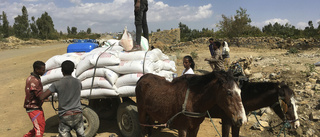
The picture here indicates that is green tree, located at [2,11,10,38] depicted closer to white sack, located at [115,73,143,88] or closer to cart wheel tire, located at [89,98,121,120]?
cart wheel tire, located at [89,98,121,120]

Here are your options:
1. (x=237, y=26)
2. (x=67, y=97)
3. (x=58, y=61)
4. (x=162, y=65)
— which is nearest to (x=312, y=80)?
(x=162, y=65)

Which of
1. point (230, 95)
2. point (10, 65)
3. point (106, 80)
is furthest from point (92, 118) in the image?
point (10, 65)

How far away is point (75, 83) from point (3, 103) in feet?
20.7

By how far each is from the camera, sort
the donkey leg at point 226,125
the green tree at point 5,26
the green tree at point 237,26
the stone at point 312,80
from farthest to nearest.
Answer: the green tree at point 5,26
the green tree at point 237,26
the stone at point 312,80
the donkey leg at point 226,125

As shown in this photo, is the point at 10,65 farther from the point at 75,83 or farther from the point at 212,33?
the point at 212,33

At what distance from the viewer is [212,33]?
28422mm

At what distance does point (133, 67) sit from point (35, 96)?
5.87ft

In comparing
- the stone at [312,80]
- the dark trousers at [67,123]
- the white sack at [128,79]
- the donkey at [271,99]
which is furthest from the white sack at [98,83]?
the stone at [312,80]

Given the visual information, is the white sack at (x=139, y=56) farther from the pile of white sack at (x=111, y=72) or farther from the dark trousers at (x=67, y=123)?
the dark trousers at (x=67, y=123)

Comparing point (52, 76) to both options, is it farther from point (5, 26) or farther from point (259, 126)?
point (5, 26)

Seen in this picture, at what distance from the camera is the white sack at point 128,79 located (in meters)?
3.97

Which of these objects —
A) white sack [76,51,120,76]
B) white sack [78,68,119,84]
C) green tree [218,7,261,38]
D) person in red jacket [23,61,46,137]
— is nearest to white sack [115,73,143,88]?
white sack [78,68,119,84]

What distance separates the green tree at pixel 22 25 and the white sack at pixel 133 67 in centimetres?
5336

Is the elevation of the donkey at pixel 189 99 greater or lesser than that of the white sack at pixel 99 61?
lesser
